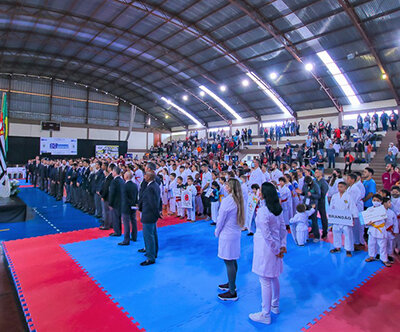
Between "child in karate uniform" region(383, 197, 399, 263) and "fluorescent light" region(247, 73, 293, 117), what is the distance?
728 inches

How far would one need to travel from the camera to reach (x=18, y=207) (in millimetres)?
7965

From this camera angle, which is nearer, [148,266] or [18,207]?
[148,266]

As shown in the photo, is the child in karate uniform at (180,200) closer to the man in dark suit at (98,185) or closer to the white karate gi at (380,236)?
the man in dark suit at (98,185)

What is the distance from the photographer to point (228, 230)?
12.5 ft

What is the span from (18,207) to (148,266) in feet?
18.2

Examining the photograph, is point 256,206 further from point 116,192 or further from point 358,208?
point 116,192

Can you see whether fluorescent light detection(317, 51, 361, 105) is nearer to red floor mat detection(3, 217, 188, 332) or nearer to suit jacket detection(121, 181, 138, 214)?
suit jacket detection(121, 181, 138, 214)

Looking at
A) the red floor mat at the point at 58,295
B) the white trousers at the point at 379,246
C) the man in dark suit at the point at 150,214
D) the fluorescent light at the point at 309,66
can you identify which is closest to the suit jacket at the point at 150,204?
the man in dark suit at the point at 150,214

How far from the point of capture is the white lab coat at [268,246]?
3.23m

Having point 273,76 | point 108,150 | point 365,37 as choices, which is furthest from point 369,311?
point 108,150

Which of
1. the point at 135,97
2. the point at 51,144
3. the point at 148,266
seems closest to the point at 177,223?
the point at 148,266

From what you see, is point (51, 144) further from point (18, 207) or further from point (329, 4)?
point (329, 4)

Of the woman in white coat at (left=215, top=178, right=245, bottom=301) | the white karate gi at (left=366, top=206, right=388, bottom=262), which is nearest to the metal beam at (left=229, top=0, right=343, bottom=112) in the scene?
the white karate gi at (left=366, top=206, right=388, bottom=262)

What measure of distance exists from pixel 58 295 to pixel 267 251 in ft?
10.9
